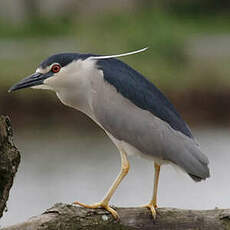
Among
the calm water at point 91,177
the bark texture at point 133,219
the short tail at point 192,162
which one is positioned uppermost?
the short tail at point 192,162

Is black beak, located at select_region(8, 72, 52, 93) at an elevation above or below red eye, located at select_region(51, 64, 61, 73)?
below

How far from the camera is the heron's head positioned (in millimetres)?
5070

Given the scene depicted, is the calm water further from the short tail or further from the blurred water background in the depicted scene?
the short tail

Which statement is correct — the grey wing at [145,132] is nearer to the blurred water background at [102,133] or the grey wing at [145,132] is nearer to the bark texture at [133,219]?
the bark texture at [133,219]

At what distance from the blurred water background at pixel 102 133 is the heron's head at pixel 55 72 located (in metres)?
5.77

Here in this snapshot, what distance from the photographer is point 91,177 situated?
12.7 meters

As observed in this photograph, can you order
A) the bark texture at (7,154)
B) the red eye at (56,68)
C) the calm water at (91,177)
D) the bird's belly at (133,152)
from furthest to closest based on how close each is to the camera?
the calm water at (91,177)
the bird's belly at (133,152)
the red eye at (56,68)
the bark texture at (7,154)

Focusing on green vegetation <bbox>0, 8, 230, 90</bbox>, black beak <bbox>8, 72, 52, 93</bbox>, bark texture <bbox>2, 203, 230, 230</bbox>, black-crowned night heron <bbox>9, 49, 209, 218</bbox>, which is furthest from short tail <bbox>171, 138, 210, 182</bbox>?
green vegetation <bbox>0, 8, 230, 90</bbox>

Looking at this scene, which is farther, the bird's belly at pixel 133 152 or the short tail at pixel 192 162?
the bird's belly at pixel 133 152

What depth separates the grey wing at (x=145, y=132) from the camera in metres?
5.16

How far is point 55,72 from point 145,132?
61cm

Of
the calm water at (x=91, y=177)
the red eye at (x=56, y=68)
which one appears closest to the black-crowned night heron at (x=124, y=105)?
the red eye at (x=56, y=68)

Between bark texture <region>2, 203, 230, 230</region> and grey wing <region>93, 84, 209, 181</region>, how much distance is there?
0.34 meters

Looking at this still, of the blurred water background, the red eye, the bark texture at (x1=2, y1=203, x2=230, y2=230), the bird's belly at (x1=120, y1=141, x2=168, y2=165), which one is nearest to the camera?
the bark texture at (x1=2, y1=203, x2=230, y2=230)
